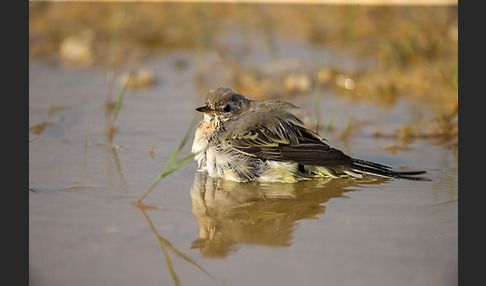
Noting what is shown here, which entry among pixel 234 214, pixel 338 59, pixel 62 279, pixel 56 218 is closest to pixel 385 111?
pixel 338 59

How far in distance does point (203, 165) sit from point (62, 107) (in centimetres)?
289

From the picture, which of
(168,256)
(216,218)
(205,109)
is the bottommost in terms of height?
(168,256)

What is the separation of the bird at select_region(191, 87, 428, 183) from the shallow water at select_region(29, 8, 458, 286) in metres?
0.12

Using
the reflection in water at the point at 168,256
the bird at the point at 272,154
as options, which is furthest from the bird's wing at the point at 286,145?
the reflection in water at the point at 168,256

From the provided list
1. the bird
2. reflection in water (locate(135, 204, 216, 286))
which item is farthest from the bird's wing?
reflection in water (locate(135, 204, 216, 286))

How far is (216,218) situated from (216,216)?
0.16ft

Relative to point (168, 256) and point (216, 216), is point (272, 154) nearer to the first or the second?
point (216, 216)

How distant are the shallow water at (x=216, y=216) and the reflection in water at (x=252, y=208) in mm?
14

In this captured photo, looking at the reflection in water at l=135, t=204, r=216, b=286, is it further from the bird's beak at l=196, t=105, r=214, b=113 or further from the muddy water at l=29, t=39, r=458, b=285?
the bird's beak at l=196, t=105, r=214, b=113

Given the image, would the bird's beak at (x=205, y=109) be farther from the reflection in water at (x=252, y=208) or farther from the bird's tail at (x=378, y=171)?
the bird's tail at (x=378, y=171)

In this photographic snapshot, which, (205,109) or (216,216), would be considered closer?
(216,216)

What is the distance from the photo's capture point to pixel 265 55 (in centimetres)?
1087

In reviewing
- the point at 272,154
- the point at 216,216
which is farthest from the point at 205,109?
the point at 216,216

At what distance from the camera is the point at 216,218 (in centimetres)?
462
